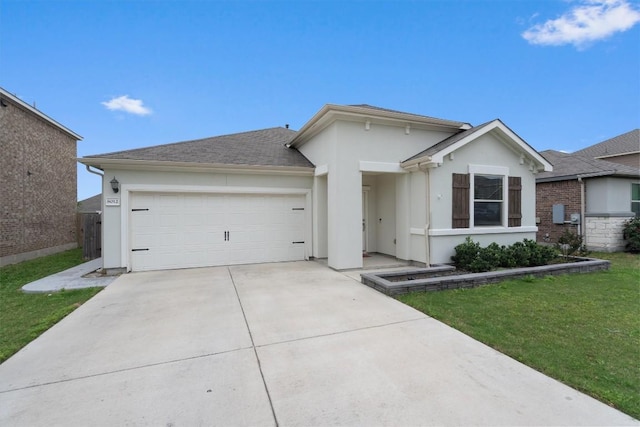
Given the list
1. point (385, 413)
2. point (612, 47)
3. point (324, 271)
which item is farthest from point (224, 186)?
point (612, 47)

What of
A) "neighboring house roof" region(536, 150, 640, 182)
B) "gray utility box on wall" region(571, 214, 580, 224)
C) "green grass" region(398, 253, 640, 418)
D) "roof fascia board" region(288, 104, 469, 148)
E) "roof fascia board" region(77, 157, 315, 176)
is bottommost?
"green grass" region(398, 253, 640, 418)

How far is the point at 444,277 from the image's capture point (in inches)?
240

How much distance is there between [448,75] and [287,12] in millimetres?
8117

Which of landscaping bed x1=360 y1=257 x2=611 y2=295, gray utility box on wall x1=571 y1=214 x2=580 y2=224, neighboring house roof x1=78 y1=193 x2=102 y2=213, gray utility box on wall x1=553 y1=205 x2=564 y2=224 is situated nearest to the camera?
landscaping bed x1=360 y1=257 x2=611 y2=295

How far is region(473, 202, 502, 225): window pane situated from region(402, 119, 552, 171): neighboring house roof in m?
1.74

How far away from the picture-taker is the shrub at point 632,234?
10500mm

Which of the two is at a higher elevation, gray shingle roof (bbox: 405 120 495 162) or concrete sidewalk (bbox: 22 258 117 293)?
gray shingle roof (bbox: 405 120 495 162)

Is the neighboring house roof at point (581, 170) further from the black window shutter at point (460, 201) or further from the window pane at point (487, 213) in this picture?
the black window shutter at point (460, 201)

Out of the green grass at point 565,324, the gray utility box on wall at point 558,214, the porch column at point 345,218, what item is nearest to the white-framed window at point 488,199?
the green grass at point 565,324

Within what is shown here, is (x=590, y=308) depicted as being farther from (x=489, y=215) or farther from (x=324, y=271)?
(x=324, y=271)

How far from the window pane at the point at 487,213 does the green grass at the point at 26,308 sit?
9523 mm

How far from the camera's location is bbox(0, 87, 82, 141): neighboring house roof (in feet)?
31.0

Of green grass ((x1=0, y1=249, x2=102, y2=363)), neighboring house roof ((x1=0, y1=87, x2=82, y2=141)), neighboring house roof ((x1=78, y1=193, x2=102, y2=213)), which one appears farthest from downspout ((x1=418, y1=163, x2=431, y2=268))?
neighboring house roof ((x1=78, y1=193, x2=102, y2=213))

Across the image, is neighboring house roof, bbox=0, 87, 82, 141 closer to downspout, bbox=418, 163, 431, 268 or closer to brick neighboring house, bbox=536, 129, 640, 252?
downspout, bbox=418, 163, 431, 268
